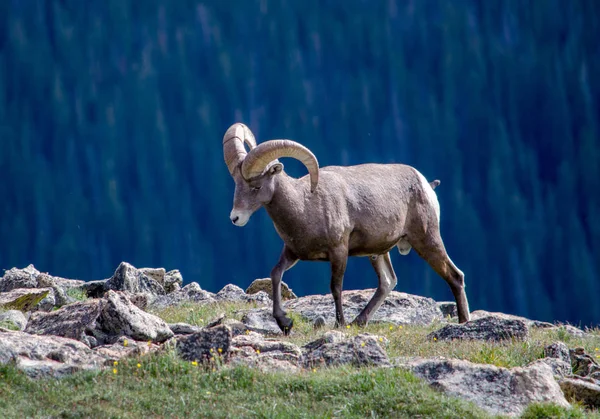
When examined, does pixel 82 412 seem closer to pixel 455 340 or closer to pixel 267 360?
pixel 267 360

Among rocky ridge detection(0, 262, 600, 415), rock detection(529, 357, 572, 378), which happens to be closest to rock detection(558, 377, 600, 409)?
rocky ridge detection(0, 262, 600, 415)

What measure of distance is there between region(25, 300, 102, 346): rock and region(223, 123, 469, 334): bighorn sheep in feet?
6.71

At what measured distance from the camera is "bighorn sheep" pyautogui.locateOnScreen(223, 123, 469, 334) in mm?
11586

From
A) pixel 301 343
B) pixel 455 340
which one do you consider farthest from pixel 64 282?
pixel 455 340

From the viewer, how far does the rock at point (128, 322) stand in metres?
9.69

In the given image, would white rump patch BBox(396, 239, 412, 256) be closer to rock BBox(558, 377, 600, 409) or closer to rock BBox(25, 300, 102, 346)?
rock BBox(25, 300, 102, 346)

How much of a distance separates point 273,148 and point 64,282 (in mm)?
→ 8209

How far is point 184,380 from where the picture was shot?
24.8 ft

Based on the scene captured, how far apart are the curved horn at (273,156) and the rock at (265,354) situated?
2.84 m

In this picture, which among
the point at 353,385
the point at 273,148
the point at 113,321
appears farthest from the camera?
the point at 273,148

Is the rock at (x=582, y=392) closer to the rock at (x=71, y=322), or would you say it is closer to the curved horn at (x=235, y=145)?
the rock at (x=71, y=322)

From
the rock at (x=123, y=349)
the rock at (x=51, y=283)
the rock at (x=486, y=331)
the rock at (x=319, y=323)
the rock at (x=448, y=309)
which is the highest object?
the rock at (x=51, y=283)

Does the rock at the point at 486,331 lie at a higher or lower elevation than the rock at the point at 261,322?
lower

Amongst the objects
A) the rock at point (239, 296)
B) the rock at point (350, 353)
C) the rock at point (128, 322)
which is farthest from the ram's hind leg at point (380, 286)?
the rock at point (350, 353)
